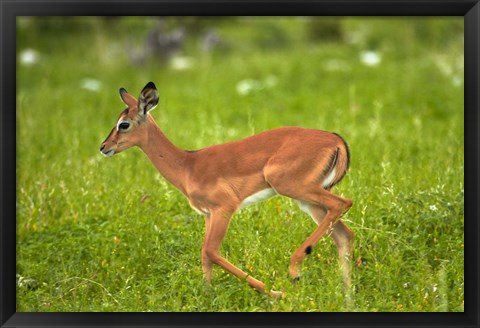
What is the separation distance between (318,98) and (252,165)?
6190mm

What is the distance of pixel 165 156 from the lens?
5.66m

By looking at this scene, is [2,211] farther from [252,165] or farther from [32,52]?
[32,52]

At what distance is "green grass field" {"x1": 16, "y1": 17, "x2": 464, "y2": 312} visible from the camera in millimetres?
5789

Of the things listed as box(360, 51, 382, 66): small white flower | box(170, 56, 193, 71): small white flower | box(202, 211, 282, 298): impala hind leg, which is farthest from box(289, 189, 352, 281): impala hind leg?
box(170, 56, 193, 71): small white flower

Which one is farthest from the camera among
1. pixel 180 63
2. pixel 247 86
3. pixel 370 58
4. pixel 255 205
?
pixel 180 63

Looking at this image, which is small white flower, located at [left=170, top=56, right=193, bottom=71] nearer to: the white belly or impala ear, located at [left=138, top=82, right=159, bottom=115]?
impala ear, located at [left=138, top=82, right=159, bottom=115]

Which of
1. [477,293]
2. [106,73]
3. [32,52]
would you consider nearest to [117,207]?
[477,293]

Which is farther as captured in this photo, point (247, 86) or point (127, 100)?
point (247, 86)

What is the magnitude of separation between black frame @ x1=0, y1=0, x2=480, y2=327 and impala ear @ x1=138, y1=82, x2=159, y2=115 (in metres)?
0.49

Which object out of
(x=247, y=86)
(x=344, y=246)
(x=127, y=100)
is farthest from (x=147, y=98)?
(x=247, y=86)

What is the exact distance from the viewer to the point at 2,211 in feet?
17.8

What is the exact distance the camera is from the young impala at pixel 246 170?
5.38m
